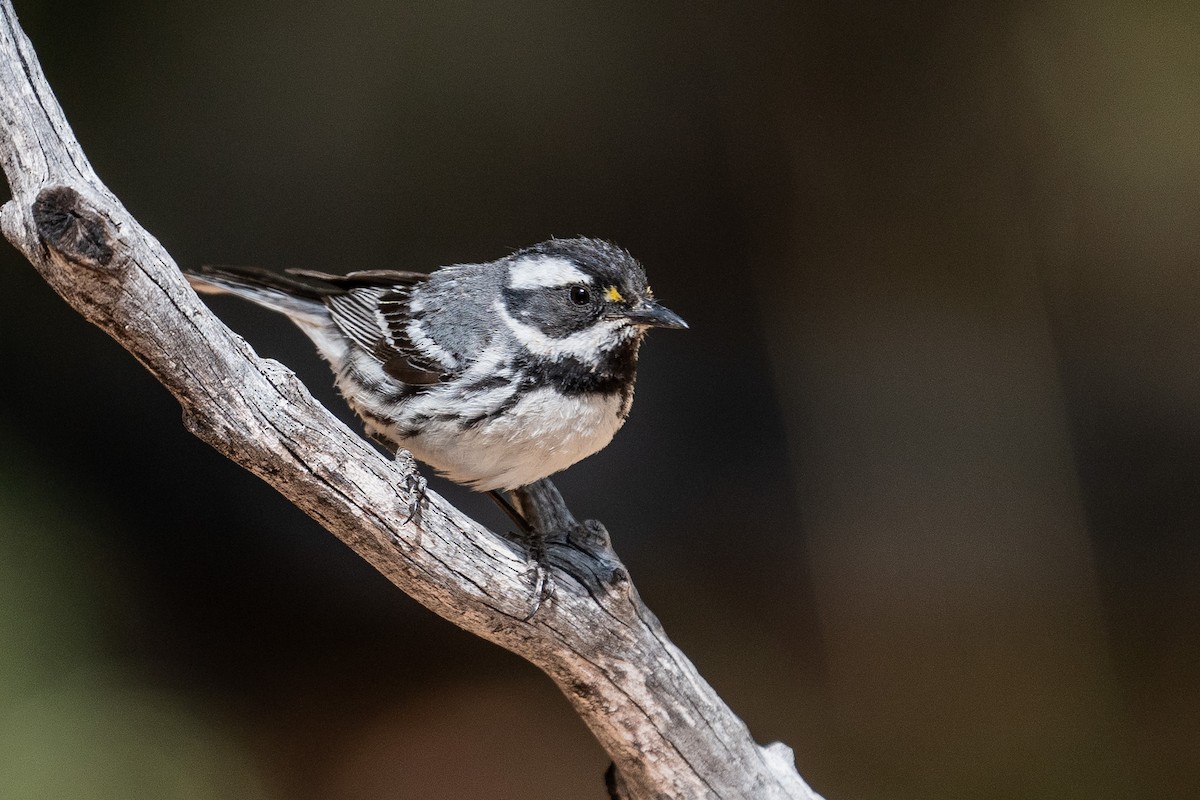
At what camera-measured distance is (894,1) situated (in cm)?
502

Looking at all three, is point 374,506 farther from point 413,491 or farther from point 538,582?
point 538,582

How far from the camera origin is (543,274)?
10.1 feet

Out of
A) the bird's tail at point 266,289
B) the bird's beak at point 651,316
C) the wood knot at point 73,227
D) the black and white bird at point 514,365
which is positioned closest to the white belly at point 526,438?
the black and white bird at point 514,365

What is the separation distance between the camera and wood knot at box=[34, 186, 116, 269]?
77.8 inches

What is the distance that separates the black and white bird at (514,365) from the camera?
113 inches

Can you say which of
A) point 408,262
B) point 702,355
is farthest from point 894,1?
point 408,262

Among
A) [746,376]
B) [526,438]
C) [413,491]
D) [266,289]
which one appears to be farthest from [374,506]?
[746,376]

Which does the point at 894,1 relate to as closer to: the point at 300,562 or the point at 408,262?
the point at 408,262

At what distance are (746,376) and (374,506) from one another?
3.37 m

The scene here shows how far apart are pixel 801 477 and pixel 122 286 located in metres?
3.87

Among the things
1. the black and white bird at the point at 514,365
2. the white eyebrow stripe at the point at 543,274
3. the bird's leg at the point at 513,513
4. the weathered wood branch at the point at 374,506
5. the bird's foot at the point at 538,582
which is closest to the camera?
the weathered wood branch at the point at 374,506

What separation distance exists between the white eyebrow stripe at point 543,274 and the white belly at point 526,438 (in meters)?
0.36

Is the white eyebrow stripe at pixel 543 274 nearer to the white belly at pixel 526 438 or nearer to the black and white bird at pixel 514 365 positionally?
the black and white bird at pixel 514 365

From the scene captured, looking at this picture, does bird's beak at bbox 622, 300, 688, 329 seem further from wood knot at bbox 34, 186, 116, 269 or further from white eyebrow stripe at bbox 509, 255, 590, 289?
wood knot at bbox 34, 186, 116, 269
